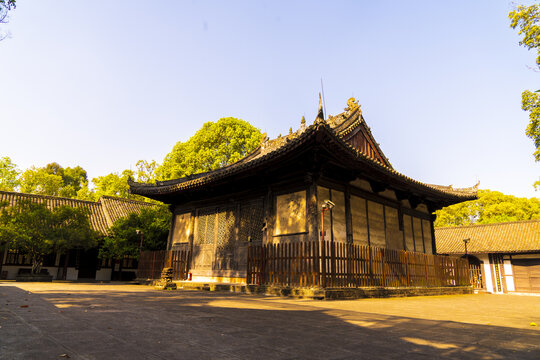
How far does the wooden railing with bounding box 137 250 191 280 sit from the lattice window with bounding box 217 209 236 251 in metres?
2.15

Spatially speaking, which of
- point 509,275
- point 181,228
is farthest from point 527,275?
point 181,228

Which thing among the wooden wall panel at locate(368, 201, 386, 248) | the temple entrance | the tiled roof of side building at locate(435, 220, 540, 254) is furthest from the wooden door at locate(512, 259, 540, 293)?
the temple entrance

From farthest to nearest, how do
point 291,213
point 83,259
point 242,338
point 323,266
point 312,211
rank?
1. point 83,259
2. point 291,213
3. point 312,211
4. point 323,266
5. point 242,338

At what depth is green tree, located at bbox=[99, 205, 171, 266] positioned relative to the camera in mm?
19328

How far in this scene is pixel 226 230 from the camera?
1409cm

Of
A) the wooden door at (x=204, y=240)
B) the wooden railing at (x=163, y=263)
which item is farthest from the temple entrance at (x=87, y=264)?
the wooden door at (x=204, y=240)

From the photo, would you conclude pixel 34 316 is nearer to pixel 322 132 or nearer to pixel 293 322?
pixel 293 322

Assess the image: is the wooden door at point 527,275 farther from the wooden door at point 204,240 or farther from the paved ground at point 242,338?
the paved ground at point 242,338

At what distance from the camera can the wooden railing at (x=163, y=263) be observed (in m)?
15.0

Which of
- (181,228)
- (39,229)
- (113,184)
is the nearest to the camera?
(181,228)

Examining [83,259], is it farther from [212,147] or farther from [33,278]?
[212,147]

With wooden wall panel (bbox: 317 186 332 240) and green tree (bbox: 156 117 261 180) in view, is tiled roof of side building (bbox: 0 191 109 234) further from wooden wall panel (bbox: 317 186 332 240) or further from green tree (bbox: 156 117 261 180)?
wooden wall panel (bbox: 317 186 332 240)

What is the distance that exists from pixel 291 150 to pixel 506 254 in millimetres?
22543

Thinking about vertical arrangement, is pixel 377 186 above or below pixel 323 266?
above
